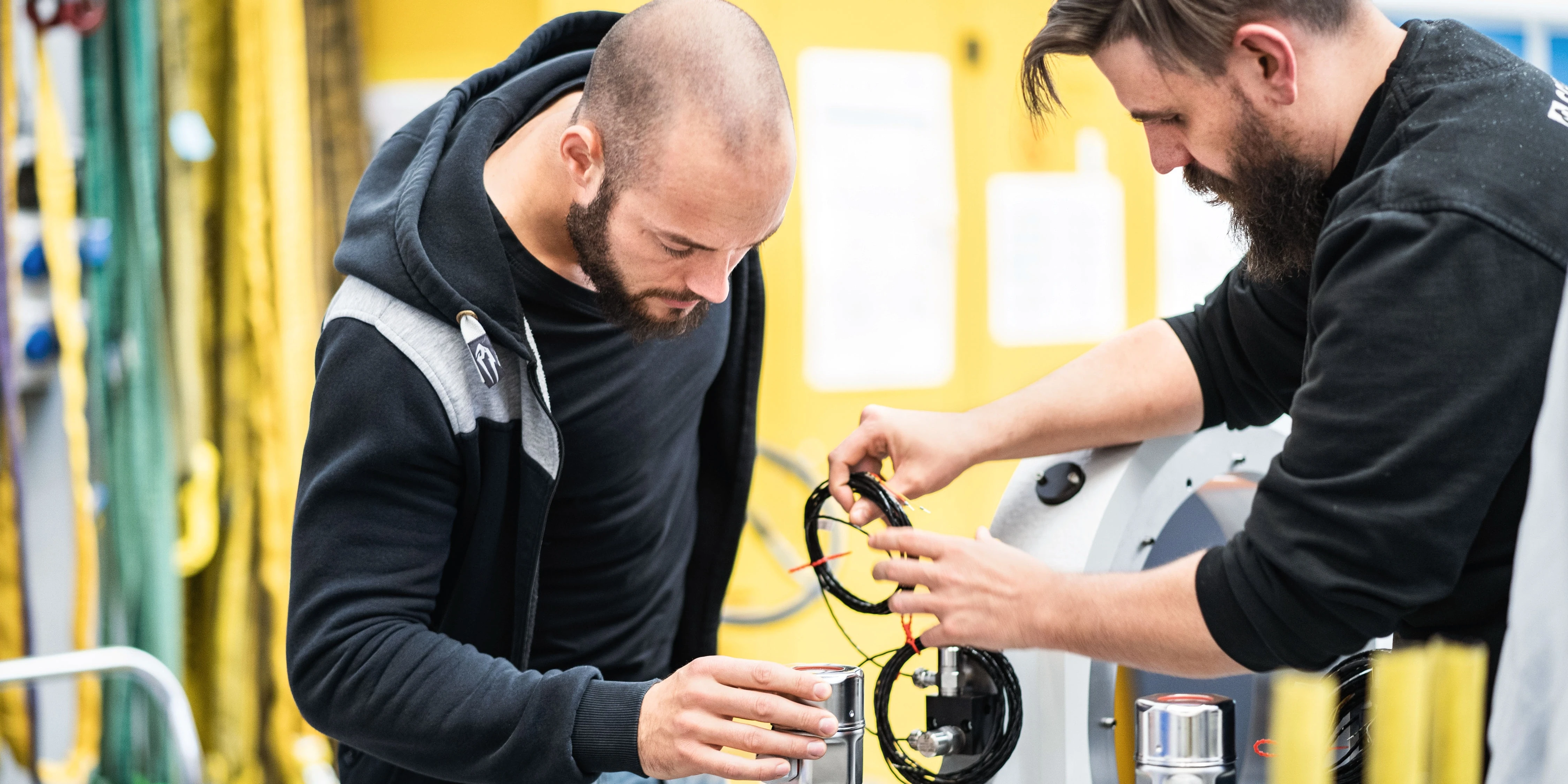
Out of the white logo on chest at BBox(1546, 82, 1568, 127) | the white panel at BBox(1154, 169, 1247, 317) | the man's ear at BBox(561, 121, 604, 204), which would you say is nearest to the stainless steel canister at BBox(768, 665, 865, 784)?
the man's ear at BBox(561, 121, 604, 204)

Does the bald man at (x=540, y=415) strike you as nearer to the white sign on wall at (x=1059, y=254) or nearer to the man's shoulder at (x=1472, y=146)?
the man's shoulder at (x=1472, y=146)

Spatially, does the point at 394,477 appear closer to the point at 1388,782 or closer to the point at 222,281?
the point at 1388,782

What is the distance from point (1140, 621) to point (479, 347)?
64cm

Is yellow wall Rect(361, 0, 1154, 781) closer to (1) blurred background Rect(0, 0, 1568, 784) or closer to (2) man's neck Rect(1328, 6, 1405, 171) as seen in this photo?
(1) blurred background Rect(0, 0, 1568, 784)

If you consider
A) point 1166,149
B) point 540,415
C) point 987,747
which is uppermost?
point 1166,149

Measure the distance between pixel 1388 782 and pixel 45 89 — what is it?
98.4 inches

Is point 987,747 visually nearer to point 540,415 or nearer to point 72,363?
point 540,415

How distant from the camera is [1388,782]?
578 millimetres

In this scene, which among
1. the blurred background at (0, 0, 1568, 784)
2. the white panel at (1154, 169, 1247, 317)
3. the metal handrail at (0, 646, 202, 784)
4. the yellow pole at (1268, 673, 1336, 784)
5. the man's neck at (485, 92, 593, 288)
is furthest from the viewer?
the white panel at (1154, 169, 1247, 317)

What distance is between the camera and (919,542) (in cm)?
112

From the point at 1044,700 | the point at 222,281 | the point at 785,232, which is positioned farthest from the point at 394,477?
the point at 785,232

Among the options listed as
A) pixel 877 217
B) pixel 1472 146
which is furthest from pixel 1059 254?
pixel 1472 146

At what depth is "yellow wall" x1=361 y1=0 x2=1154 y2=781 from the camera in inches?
125

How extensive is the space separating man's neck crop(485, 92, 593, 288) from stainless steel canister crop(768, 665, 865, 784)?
1.81 feet
